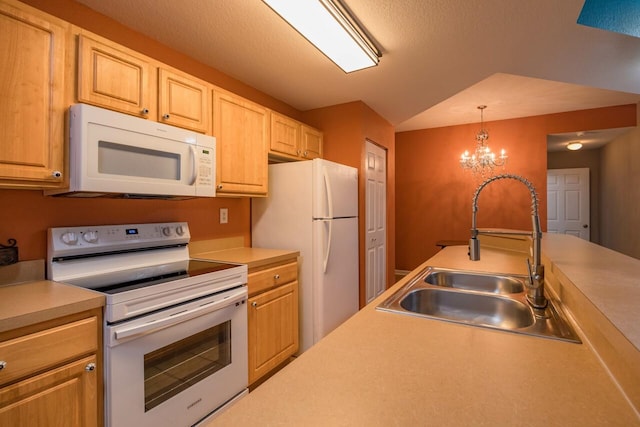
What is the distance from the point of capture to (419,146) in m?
5.30

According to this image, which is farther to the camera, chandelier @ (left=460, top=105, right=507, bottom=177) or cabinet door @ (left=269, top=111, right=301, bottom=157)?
chandelier @ (left=460, top=105, right=507, bottom=177)

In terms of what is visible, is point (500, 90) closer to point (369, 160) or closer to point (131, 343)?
point (369, 160)

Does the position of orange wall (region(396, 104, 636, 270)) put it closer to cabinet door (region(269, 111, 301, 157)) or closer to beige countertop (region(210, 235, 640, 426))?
cabinet door (region(269, 111, 301, 157))

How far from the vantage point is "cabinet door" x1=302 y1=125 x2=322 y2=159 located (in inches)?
118

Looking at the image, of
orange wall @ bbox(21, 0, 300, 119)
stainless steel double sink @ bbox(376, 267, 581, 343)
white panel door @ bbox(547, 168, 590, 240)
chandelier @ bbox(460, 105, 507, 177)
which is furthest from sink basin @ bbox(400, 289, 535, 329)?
white panel door @ bbox(547, 168, 590, 240)

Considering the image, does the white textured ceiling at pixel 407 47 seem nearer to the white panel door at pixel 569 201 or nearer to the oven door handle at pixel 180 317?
the oven door handle at pixel 180 317

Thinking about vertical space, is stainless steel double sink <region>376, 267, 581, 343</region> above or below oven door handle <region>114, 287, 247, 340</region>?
above

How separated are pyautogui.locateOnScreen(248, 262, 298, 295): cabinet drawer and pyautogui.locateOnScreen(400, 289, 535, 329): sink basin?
106cm

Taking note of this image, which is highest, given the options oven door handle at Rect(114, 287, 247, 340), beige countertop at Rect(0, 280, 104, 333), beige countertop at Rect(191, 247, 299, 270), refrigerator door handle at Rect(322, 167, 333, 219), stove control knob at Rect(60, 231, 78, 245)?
refrigerator door handle at Rect(322, 167, 333, 219)

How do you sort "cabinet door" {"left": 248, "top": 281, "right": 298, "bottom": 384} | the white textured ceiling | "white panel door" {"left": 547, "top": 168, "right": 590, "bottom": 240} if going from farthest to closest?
"white panel door" {"left": 547, "top": 168, "right": 590, "bottom": 240}, "cabinet door" {"left": 248, "top": 281, "right": 298, "bottom": 384}, the white textured ceiling

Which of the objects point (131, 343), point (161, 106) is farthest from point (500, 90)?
point (131, 343)

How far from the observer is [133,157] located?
161 centimetres

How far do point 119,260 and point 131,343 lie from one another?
2.01ft

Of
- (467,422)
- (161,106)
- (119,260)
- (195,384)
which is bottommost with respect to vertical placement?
(195,384)
